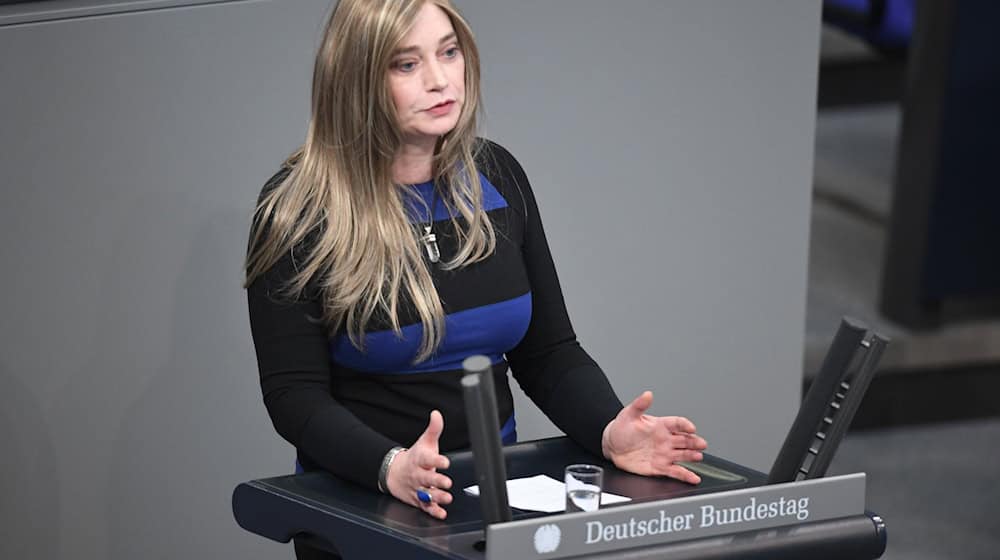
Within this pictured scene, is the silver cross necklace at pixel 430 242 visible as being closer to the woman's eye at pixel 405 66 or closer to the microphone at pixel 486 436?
the woman's eye at pixel 405 66

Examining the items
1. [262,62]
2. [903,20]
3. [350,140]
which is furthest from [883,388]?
[350,140]

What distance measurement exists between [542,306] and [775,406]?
1.38 m

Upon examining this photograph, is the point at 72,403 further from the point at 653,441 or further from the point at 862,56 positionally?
the point at 862,56

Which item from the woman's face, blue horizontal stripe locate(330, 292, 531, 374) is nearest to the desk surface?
blue horizontal stripe locate(330, 292, 531, 374)

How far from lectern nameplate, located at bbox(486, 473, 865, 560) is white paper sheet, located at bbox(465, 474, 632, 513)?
0.22 meters

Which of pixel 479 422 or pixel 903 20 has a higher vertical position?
pixel 903 20

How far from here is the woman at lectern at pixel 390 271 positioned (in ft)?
6.68

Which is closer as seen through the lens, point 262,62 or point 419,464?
point 419,464

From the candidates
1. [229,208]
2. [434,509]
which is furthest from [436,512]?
[229,208]

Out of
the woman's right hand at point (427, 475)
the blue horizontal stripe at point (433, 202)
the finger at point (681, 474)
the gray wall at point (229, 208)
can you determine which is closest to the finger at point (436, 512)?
the woman's right hand at point (427, 475)

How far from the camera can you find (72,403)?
9.34 ft

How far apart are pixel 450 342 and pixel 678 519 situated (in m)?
0.54

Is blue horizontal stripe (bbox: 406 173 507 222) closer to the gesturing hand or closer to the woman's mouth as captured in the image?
the woman's mouth

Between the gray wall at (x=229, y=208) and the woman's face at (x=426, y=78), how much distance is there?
2.82ft
